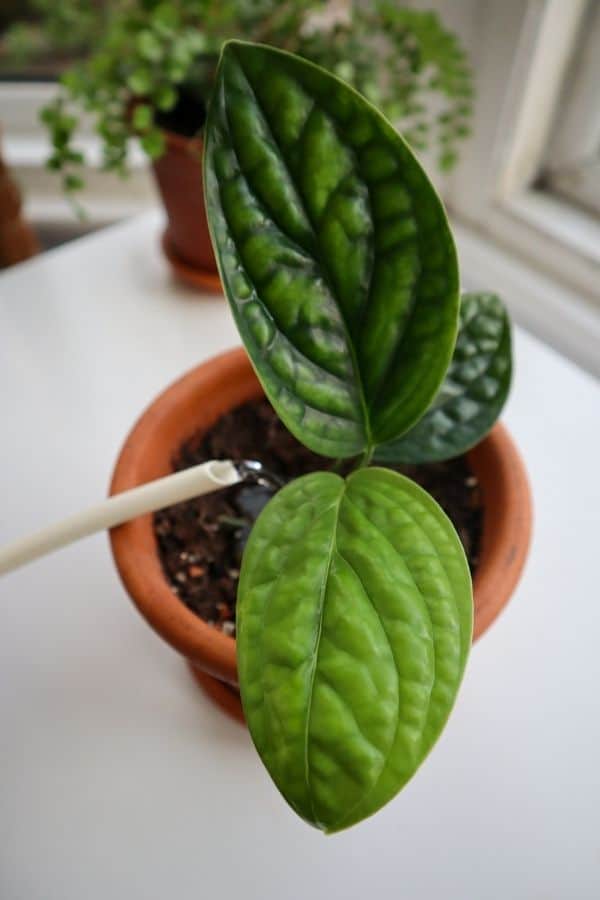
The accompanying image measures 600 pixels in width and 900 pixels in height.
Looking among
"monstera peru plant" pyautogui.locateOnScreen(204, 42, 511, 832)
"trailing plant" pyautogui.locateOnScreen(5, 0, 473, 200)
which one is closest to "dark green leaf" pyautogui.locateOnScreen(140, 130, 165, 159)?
"trailing plant" pyautogui.locateOnScreen(5, 0, 473, 200)

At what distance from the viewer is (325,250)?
1.24ft

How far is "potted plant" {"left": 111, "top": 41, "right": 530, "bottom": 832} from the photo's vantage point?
300 mm

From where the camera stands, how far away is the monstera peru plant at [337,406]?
0.98ft

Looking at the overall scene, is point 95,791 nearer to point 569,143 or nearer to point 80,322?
point 80,322

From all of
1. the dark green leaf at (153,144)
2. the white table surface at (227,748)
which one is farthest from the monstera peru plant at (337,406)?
the dark green leaf at (153,144)

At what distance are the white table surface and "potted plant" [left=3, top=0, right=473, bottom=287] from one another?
26cm

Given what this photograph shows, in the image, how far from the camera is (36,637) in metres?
0.58

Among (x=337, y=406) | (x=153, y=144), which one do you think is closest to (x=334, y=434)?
(x=337, y=406)

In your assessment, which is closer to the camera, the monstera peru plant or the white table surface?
the monstera peru plant

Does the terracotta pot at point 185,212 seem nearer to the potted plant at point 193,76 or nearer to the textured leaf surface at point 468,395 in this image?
the potted plant at point 193,76

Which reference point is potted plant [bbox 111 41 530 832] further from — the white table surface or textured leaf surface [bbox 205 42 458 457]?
the white table surface

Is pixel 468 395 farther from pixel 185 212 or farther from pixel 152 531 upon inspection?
pixel 185 212

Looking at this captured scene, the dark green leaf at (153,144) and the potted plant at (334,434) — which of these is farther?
the dark green leaf at (153,144)

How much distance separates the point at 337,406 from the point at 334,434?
2 cm
